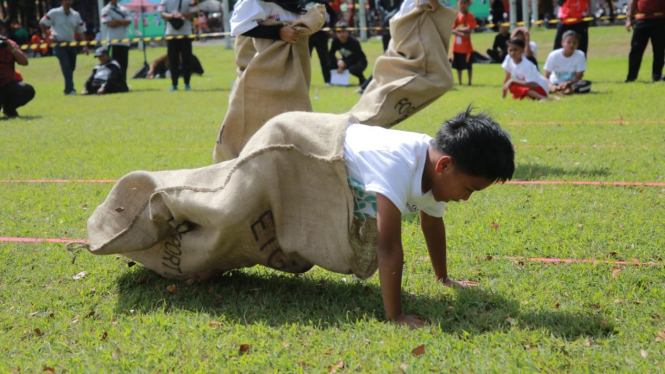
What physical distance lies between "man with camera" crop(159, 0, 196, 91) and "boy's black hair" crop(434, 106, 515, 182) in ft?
44.7

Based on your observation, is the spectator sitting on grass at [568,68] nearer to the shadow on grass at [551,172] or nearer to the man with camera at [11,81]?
the shadow on grass at [551,172]

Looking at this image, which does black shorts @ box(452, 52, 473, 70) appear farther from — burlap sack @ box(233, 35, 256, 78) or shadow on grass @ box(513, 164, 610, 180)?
burlap sack @ box(233, 35, 256, 78)

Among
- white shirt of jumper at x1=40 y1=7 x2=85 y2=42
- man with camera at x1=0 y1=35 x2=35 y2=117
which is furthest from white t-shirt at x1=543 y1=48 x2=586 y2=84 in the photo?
white shirt of jumper at x1=40 y1=7 x2=85 y2=42

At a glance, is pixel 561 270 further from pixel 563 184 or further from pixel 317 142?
pixel 563 184

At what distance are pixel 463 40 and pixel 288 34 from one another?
10074mm

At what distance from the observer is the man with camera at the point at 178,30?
52.1 ft

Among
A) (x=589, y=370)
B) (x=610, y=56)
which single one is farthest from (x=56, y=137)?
(x=610, y=56)

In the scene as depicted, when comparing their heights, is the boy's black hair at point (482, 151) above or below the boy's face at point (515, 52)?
below

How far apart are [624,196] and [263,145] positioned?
125 inches

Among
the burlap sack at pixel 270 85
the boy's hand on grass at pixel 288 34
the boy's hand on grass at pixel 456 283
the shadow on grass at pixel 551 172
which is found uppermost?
the boy's hand on grass at pixel 288 34

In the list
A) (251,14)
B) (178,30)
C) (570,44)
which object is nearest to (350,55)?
(178,30)

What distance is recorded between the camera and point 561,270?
381 cm

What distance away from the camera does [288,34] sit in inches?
210

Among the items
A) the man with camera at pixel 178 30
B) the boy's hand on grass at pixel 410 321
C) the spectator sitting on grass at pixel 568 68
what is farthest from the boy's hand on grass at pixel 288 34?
the man with camera at pixel 178 30
